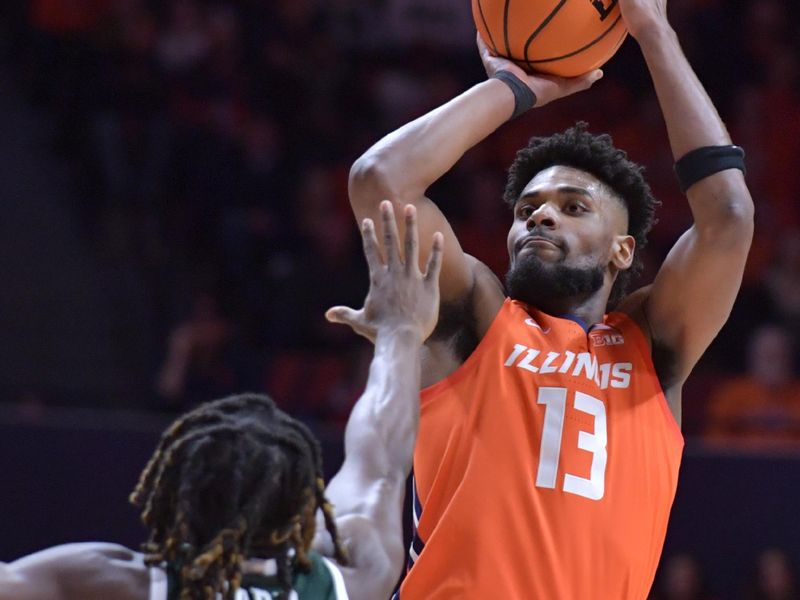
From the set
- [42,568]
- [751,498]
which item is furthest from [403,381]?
[751,498]

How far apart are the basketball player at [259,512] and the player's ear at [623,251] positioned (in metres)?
1.24

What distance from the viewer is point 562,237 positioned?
373cm

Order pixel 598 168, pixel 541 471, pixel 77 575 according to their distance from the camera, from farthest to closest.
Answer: pixel 598 168
pixel 541 471
pixel 77 575

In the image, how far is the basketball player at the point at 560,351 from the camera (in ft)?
11.4

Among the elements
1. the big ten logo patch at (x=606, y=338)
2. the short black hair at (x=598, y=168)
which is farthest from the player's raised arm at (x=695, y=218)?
the short black hair at (x=598, y=168)

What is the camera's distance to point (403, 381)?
2760mm

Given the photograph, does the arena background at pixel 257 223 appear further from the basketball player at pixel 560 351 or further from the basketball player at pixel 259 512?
the basketball player at pixel 259 512

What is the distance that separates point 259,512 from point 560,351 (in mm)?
1511

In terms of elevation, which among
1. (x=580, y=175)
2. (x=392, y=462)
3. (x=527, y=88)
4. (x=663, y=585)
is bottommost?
(x=663, y=585)

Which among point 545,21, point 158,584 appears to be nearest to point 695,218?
point 545,21

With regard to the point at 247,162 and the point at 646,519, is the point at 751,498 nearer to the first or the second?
the point at 646,519

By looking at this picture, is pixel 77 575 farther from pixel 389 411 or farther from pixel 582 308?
pixel 582 308

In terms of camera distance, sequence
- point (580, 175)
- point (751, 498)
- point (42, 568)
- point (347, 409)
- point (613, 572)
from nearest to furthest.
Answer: point (42, 568), point (613, 572), point (580, 175), point (751, 498), point (347, 409)

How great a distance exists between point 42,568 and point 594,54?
2.40m
